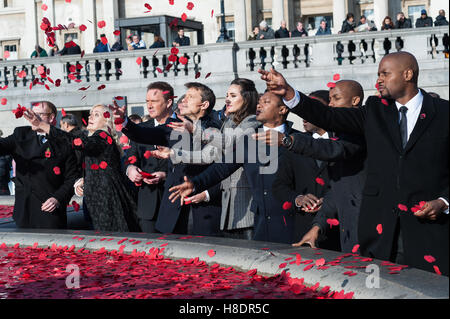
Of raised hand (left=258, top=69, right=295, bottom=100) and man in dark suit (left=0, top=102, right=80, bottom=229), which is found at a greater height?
raised hand (left=258, top=69, right=295, bottom=100)

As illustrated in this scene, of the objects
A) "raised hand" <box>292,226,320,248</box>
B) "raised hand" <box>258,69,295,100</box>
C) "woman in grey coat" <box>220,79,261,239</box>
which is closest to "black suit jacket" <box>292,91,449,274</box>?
"raised hand" <box>258,69,295,100</box>

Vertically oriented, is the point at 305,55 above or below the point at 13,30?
below

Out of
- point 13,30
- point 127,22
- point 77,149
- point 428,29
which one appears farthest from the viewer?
point 13,30

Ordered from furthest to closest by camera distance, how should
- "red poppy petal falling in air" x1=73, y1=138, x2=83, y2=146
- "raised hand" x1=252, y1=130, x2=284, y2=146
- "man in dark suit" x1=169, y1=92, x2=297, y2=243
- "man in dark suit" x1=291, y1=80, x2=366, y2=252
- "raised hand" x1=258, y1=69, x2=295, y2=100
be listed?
"red poppy petal falling in air" x1=73, y1=138, x2=83, y2=146
"man in dark suit" x1=169, y1=92, x2=297, y2=243
"man in dark suit" x1=291, y1=80, x2=366, y2=252
"raised hand" x1=252, y1=130, x2=284, y2=146
"raised hand" x1=258, y1=69, x2=295, y2=100

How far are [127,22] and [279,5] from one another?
2450 centimetres

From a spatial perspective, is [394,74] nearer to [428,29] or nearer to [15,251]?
[15,251]

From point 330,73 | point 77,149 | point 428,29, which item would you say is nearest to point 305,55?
point 330,73

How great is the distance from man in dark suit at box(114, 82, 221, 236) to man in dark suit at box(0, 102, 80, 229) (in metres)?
1.08

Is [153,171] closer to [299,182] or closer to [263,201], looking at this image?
[263,201]

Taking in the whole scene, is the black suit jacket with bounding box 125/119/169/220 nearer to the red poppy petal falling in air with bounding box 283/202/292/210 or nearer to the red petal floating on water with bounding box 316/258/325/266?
the red poppy petal falling in air with bounding box 283/202/292/210

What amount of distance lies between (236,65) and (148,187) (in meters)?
14.8

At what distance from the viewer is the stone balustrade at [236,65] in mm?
21219

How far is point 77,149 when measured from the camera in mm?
7781

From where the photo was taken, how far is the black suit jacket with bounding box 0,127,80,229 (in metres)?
8.15
